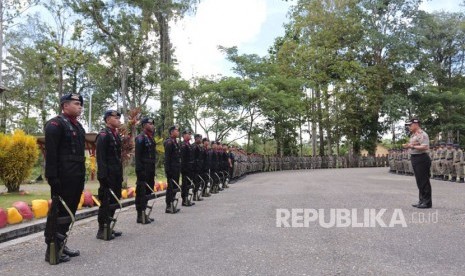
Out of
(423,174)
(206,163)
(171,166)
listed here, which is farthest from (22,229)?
(423,174)

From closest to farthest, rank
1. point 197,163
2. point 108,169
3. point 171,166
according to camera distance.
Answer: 1. point 108,169
2. point 171,166
3. point 197,163

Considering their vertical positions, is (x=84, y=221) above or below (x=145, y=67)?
below

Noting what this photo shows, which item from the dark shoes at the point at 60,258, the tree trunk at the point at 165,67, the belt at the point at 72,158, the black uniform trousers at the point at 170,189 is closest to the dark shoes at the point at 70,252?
the dark shoes at the point at 60,258

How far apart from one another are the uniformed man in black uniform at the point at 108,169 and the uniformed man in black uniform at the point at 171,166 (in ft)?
8.28

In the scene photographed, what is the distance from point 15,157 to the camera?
500 inches

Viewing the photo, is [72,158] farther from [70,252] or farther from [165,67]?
[165,67]

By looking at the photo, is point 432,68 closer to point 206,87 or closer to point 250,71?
point 250,71

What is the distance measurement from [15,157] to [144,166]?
6.29 m

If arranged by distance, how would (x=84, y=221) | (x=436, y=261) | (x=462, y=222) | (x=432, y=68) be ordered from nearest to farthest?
(x=436, y=261), (x=462, y=222), (x=84, y=221), (x=432, y=68)

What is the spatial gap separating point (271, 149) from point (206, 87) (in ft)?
110

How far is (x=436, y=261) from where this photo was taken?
5016mm

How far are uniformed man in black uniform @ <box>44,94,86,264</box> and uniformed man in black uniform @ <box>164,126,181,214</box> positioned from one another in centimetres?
388

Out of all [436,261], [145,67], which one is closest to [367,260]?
[436,261]

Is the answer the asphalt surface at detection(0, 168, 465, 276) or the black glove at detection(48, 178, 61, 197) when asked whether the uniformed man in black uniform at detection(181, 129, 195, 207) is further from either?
the black glove at detection(48, 178, 61, 197)
